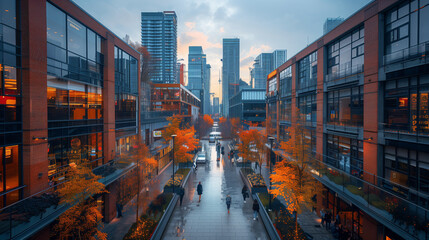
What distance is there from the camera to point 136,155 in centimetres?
1404

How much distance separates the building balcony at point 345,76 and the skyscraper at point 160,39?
91.7 m

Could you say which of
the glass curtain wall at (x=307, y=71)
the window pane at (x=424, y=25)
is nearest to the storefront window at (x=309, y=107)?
the glass curtain wall at (x=307, y=71)

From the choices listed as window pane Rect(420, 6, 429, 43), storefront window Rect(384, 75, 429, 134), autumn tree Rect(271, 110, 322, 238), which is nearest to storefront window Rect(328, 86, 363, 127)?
storefront window Rect(384, 75, 429, 134)

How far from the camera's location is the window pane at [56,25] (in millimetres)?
11242

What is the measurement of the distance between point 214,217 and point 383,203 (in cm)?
1147

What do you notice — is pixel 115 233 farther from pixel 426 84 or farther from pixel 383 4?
pixel 383 4

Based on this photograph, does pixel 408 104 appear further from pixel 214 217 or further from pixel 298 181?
pixel 214 217

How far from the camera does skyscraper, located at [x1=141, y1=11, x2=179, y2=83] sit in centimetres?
9950

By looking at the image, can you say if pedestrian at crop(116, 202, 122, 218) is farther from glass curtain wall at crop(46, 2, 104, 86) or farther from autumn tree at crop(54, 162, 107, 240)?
glass curtain wall at crop(46, 2, 104, 86)

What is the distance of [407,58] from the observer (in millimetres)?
10094

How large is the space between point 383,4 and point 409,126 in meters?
7.26

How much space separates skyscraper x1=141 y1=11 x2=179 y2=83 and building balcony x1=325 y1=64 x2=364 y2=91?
3611 inches

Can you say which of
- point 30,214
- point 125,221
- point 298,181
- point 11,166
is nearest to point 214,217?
point 125,221

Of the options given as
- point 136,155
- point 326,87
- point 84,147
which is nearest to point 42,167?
point 84,147
